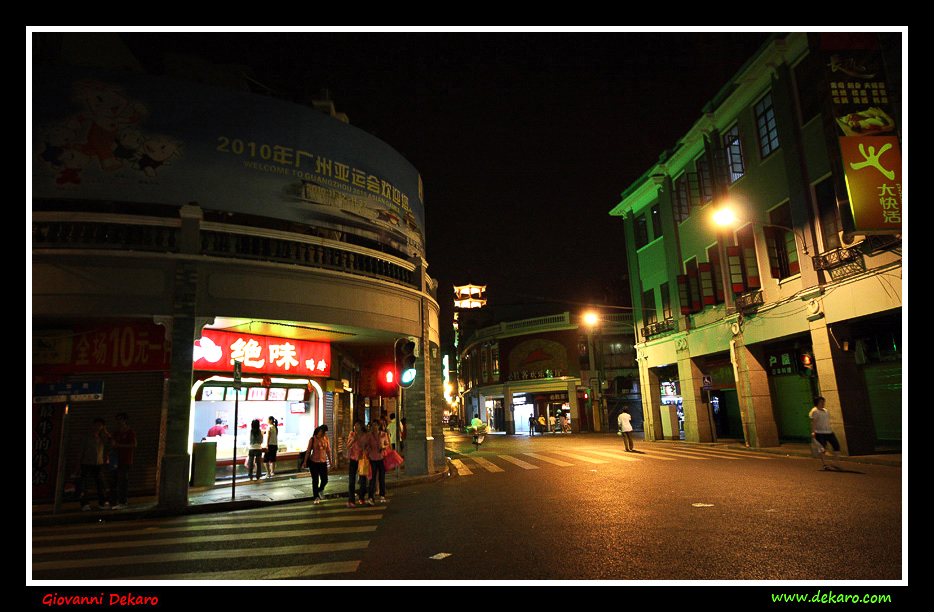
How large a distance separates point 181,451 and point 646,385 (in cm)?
2296

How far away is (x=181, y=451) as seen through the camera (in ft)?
36.2

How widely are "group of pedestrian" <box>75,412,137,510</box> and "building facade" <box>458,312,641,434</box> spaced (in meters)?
35.3

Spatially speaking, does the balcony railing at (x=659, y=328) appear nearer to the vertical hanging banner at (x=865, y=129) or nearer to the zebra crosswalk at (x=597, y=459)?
the zebra crosswalk at (x=597, y=459)

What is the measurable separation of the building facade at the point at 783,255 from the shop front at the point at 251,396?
1551 centimetres

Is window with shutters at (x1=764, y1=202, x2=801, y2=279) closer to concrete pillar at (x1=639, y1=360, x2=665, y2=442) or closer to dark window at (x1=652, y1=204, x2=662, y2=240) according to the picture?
dark window at (x1=652, y1=204, x2=662, y2=240)

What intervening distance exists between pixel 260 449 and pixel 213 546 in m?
8.87

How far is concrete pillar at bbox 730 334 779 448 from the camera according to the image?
63.3 feet

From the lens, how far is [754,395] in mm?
19672

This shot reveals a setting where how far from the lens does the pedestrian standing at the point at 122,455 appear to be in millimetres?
11023

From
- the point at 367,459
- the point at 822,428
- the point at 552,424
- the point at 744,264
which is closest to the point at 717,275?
the point at 744,264

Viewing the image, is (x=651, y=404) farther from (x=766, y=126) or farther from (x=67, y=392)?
(x=67, y=392)

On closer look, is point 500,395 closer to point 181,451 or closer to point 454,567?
point 181,451

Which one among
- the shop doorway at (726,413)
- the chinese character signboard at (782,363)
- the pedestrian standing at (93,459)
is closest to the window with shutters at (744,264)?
the chinese character signboard at (782,363)
